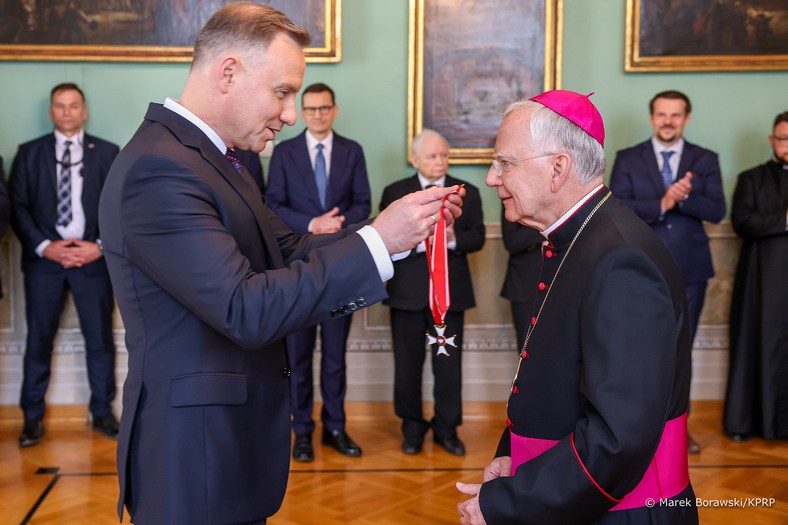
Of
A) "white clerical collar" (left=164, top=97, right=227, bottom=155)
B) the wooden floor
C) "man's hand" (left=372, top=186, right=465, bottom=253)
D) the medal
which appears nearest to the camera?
"man's hand" (left=372, top=186, right=465, bottom=253)

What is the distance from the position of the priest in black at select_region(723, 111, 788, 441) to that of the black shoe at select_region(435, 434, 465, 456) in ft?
6.01

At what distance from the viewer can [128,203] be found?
6.63 ft

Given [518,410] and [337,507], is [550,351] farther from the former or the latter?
[337,507]

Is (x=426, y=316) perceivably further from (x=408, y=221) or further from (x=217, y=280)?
(x=217, y=280)

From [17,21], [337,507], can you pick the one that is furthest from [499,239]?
[17,21]

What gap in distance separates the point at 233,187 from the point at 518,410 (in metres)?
0.92

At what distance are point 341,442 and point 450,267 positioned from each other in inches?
51.2

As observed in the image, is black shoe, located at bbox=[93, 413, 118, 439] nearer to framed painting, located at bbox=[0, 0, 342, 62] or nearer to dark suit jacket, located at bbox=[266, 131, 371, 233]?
dark suit jacket, located at bbox=[266, 131, 371, 233]

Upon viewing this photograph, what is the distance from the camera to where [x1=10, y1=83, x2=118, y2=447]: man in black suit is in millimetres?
5844

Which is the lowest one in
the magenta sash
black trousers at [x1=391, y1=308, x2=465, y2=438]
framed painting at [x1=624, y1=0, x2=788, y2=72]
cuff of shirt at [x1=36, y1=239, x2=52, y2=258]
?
black trousers at [x1=391, y1=308, x2=465, y2=438]

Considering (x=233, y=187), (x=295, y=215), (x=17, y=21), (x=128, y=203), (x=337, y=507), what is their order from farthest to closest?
(x=17, y=21) < (x=295, y=215) < (x=337, y=507) < (x=233, y=187) < (x=128, y=203)

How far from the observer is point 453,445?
554cm

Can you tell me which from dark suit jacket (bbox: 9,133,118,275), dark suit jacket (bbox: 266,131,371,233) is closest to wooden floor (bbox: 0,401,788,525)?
dark suit jacket (bbox: 9,133,118,275)

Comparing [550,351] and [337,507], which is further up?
[550,351]
